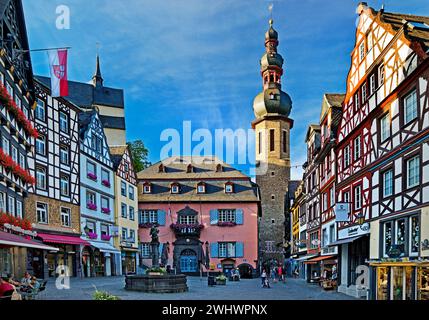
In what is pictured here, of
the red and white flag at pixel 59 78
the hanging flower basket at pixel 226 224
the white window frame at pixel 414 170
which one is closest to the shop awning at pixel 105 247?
the red and white flag at pixel 59 78

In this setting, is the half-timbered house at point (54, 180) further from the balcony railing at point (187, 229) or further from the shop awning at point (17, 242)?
the balcony railing at point (187, 229)

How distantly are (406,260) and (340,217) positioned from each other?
2.25 m

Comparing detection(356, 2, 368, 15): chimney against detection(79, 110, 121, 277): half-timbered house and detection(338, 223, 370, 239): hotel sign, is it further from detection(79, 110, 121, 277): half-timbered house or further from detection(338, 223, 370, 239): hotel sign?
detection(338, 223, 370, 239): hotel sign

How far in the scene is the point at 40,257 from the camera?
89.2 inches

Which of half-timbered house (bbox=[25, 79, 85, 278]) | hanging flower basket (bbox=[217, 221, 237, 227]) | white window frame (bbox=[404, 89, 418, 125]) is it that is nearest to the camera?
half-timbered house (bbox=[25, 79, 85, 278])

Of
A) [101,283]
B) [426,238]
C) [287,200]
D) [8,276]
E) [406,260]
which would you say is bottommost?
[406,260]

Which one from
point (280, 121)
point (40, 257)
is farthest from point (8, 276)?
point (280, 121)

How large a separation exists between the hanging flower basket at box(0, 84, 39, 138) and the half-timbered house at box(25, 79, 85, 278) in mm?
48

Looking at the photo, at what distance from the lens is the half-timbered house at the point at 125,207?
2.57 meters

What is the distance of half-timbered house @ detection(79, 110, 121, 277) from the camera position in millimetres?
2516

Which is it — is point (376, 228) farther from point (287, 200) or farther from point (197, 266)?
point (287, 200)

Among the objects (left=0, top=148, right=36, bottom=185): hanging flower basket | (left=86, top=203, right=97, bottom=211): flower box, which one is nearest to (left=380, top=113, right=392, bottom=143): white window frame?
(left=86, top=203, right=97, bottom=211): flower box

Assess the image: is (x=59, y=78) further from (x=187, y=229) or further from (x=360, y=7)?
(x=187, y=229)

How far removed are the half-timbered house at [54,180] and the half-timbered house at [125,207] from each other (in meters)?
0.30
